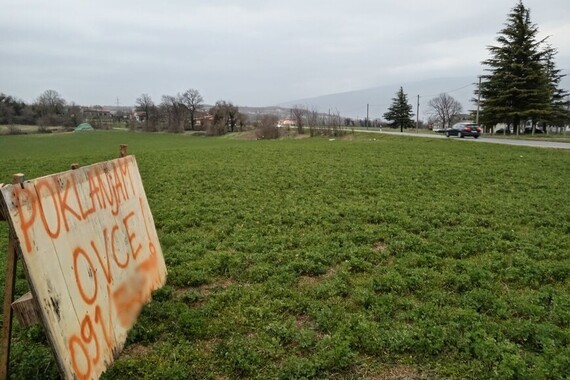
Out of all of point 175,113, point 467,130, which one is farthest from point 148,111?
point 467,130

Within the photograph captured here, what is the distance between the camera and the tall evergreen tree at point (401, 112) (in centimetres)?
7525

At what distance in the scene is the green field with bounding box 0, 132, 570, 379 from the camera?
3398 millimetres

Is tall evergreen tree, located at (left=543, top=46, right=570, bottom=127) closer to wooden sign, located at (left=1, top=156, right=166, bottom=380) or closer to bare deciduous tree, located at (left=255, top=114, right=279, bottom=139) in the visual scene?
bare deciduous tree, located at (left=255, top=114, right=279, bottom=139)

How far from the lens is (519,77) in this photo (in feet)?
136

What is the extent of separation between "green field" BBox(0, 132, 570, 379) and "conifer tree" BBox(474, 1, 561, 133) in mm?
36832

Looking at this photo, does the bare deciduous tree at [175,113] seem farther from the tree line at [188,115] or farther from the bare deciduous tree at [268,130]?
the bare deciduous tree at [268,130]

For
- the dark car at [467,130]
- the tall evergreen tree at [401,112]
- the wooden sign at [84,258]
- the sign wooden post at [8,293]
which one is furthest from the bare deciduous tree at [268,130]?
the sign wooden post at [8,293]

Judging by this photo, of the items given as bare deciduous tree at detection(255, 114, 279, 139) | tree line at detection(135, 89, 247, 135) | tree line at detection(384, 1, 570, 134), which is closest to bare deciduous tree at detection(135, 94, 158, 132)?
tree line at detection(135, 89, 247, 135)

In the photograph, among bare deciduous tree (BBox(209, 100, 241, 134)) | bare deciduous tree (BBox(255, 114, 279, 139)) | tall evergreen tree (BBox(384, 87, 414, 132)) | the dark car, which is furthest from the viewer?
bare deciduous tree (BBox(209, 100, 241, 134))

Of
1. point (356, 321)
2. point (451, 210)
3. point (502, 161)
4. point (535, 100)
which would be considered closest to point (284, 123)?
point (535, 100)

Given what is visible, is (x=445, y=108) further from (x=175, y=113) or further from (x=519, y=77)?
(x=175, y=113)

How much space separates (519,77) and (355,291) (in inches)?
1802

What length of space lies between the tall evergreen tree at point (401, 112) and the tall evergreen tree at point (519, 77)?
3059cm

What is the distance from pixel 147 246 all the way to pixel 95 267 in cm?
132
